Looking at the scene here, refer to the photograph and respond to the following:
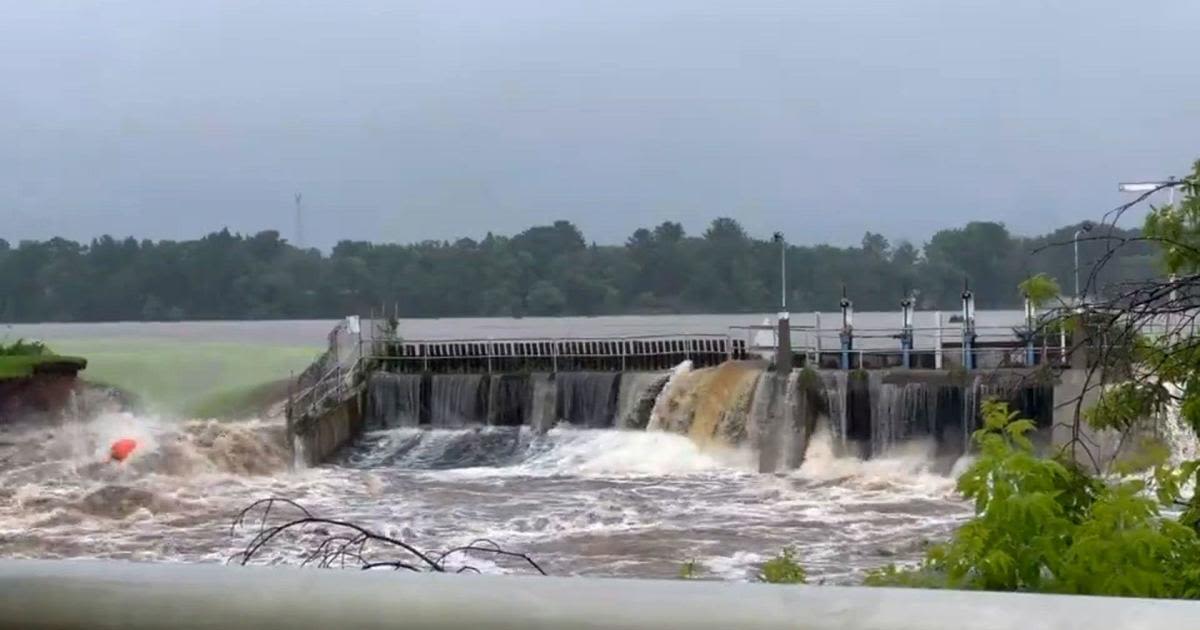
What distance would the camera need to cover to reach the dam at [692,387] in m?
25.1

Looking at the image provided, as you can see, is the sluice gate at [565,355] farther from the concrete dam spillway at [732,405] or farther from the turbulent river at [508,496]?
the turbulent river at [508,496]

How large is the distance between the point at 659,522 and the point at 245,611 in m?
20.0

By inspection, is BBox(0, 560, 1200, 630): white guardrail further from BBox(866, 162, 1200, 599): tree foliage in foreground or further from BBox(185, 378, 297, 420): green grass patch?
BBox(185, 378, 297, 420): green grass patch

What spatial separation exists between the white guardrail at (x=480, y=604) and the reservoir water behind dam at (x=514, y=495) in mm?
12620

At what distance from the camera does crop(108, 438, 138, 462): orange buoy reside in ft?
96.2

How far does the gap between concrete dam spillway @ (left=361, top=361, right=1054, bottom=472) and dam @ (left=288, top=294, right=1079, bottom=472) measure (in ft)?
0.09

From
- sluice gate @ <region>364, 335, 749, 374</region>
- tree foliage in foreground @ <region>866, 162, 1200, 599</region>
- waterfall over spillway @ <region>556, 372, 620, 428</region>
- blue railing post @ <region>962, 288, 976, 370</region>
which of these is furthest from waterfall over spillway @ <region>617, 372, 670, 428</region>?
tree foliage in foreground @ <region>866, 162, 1200, 599</region>

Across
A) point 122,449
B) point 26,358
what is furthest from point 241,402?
point 26,358

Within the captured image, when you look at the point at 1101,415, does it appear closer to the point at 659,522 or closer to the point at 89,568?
the point at 89,568

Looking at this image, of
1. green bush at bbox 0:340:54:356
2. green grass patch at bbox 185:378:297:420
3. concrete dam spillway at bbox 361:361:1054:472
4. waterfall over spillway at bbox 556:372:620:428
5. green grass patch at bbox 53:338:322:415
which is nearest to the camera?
concrete dam spillway at bbox 361:361:1054:472

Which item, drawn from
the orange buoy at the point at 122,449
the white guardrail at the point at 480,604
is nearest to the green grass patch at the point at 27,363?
the orange buoy at the point at 122,449

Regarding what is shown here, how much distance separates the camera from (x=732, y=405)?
27375 millimetres

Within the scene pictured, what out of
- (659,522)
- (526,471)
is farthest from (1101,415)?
(526,471)

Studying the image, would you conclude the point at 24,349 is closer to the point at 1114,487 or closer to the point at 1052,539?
the point at 1114,487
